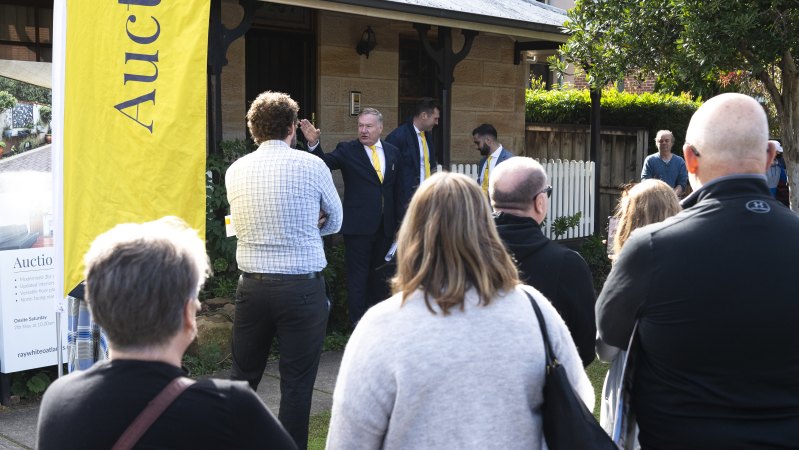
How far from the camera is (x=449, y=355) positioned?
2.49 metres

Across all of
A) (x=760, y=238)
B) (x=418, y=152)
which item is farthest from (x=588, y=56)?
(x=760, y=238)

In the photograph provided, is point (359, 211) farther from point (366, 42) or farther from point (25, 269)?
point (366, 42)

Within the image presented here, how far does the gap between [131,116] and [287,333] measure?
5.22 ft

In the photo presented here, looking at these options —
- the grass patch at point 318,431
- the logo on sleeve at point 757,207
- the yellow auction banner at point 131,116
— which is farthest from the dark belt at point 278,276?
the logo on sleeve at point 757,207

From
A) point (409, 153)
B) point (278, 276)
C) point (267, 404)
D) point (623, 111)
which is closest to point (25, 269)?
point (267, 404)

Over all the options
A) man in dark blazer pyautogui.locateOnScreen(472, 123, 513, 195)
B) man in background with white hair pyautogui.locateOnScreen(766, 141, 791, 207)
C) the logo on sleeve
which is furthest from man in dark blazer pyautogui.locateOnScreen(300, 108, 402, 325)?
man in background with white hair pyautogui.locateOnScreen(766, 141, 791, 207)

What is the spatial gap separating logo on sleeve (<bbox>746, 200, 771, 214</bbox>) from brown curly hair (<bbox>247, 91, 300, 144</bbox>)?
274 cm

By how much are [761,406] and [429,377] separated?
1.00 meters

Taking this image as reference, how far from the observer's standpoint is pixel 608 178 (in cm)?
1614

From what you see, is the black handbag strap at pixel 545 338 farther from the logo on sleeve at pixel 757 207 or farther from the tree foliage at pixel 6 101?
the tree foliage at pixel 6 101

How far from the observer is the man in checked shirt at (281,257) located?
482cm

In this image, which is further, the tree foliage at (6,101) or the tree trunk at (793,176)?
the tree trunk at (793,176)

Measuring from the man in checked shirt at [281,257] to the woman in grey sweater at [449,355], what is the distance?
7.33 feet

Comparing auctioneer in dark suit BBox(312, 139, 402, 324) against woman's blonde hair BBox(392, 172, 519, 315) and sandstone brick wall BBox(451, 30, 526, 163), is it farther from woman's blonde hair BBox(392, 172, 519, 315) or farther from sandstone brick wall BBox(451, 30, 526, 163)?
woman's blonde hair BBox(392, 172, 519, 315)
